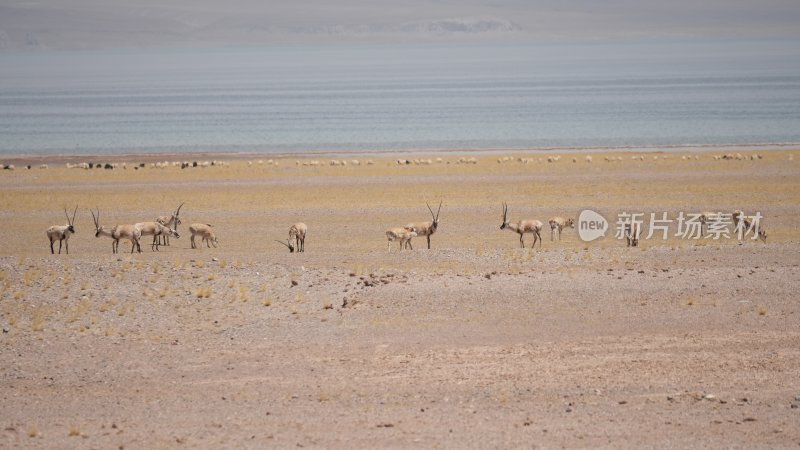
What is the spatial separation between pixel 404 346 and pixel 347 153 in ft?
182

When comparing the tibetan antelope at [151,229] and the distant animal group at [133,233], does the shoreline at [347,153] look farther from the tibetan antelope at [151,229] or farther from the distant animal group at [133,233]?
the tibetan antelope at [151,229]

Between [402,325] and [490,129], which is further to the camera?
[490,129]

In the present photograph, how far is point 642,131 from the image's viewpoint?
86312 millimetres

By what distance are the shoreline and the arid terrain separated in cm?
3775

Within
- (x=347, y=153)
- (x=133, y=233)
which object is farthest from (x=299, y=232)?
(x=347, y=153)

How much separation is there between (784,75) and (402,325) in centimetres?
19538

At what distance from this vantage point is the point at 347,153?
72750mm

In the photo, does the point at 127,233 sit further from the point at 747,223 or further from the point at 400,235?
the point at 747,223

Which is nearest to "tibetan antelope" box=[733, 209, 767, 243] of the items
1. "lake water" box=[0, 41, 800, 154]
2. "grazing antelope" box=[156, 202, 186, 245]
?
"grazing antelope" box=[156, 202, 186, 245]

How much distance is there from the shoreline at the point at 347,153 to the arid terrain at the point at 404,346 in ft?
124

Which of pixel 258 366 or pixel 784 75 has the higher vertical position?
pixel 784 75

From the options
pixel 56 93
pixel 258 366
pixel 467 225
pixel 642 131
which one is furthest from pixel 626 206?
pixel 56 93

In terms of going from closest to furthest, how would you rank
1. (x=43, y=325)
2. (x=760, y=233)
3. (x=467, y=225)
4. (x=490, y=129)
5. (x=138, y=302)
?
1. (x=43, y=325)
2. (x=138, y=302)
3. (x=760, y=233)
4. (x=467, y=225)
5. (x=490, y=129)

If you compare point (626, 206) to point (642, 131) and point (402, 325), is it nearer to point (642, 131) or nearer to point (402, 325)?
point (402, 325)
